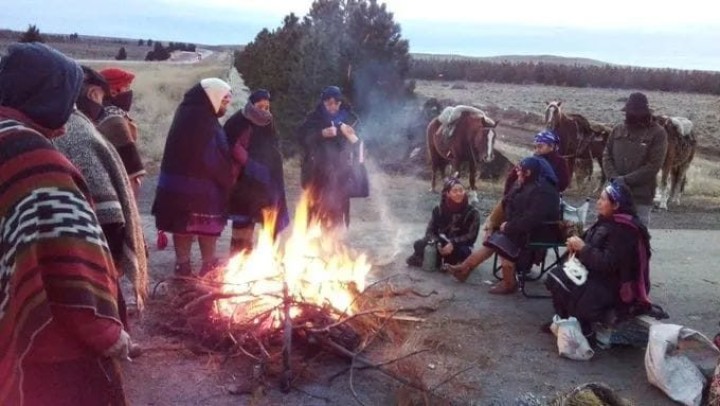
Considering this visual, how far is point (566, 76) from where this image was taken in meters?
80.9

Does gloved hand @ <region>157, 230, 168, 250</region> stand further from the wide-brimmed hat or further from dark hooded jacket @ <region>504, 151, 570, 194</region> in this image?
the wide-brimmed hat

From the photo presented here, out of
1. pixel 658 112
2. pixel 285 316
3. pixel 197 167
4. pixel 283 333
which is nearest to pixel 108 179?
pixel 285 316

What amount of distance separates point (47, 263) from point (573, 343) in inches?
179

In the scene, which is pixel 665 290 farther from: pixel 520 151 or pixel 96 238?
pixel 520 151

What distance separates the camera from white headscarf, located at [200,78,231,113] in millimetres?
6559

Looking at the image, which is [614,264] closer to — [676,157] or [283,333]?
[283,333]

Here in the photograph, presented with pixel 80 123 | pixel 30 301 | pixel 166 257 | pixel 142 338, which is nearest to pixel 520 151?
pixel 166 257

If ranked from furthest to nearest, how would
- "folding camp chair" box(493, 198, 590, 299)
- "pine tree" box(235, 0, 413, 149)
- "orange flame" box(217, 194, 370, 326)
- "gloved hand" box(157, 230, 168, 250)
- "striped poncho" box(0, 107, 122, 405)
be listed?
1. "pine tree" box(235, 0, 413, 149)
2. "gloved hand" box(157, 230, 168, 250)
3. "folding camp chair" box(493, 198, 590, 299)
4. "orange flame" box(217, 194, 370, 326)
5. "striped poncho" box(0, 107, 122, 405)

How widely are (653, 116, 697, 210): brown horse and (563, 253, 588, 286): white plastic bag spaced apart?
9.10 metres

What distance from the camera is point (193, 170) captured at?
6633 mm

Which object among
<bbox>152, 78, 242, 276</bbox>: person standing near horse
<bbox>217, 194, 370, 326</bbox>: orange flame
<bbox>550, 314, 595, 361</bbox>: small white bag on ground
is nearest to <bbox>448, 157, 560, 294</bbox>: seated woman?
<bbox>550, 314, 595, 361</bbox>: small white bag on ground

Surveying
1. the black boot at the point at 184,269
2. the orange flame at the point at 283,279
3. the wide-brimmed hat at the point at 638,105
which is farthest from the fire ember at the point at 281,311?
the wide-brimmed hat at the point at 638,105

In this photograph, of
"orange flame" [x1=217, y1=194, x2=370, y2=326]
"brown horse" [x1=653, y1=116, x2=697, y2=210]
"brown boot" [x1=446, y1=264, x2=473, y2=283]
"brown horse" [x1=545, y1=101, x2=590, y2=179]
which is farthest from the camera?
"brown horse" [x1=545, y1=101, x2=590, y2=179]

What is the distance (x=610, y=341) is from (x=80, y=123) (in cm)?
444
